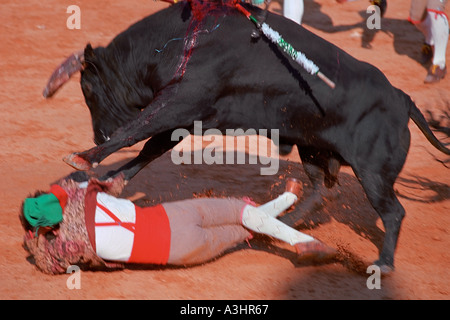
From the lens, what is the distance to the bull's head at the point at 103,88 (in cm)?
429

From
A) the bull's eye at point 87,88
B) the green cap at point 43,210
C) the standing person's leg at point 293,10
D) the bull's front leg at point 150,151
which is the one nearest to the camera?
the green cap at point 43,210

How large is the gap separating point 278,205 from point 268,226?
0.40m

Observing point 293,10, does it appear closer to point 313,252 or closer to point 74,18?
point 74,18

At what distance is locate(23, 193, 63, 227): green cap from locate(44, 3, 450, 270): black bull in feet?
2.07

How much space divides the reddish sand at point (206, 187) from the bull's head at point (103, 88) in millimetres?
828

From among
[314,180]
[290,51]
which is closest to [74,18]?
[314,180]

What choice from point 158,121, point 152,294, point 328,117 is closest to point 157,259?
point 152,294

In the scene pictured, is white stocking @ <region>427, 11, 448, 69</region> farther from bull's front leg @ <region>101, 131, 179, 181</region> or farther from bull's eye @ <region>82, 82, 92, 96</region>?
bull's eye @ <region>82, 82, 92, 96</region>

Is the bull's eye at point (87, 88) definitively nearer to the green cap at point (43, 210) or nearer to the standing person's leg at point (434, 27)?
the green cap at point (43, 210)

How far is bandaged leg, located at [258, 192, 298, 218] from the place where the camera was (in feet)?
14.2

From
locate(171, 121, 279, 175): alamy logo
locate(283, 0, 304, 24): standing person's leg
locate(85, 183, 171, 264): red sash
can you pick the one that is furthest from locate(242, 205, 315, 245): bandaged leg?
locate(283, 0, 304, 24): standing person's leg

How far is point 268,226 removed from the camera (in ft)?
13.1

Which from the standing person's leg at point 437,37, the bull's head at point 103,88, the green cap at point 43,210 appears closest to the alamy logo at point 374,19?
the standing person's leg at point 437,37
